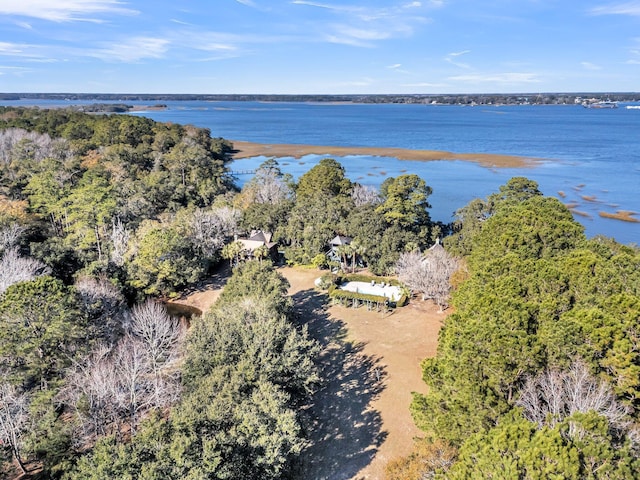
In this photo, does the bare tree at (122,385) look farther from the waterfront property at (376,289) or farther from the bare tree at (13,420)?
the waterfront property at (376,289)

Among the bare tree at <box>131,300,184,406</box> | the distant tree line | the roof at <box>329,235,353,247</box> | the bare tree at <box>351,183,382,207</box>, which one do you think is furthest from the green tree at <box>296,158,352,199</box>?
the bare tree at <box>131,300,184,406</box>

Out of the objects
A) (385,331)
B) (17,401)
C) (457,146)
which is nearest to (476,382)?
(385,331)

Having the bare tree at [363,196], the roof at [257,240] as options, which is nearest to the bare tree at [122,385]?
the roof at [257,240]

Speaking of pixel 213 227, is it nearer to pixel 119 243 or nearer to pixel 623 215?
pixel 119 243

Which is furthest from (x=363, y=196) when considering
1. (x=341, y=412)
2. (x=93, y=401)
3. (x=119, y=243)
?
(x=93, y=401)

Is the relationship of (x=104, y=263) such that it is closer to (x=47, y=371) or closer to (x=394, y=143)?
(x=47, y=371)

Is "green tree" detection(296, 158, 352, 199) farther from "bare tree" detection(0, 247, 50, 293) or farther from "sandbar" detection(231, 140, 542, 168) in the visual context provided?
"sandbar" detection(231, 140, 542, 168)
